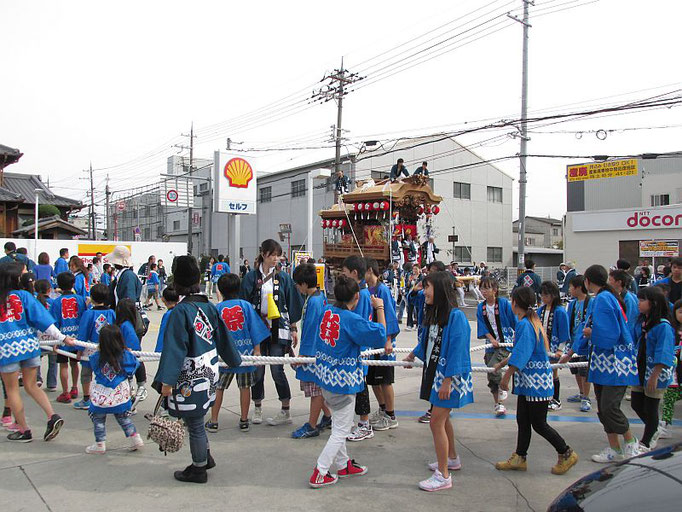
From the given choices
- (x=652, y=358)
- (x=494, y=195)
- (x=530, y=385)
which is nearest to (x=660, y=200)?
(x=494, y=195)

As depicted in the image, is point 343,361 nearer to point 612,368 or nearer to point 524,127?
point 612,368

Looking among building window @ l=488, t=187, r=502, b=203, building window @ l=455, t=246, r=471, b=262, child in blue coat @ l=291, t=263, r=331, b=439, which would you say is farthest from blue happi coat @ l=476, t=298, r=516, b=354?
building window @ l=488, t=187, r=502, b=203

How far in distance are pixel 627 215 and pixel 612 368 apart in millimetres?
27205

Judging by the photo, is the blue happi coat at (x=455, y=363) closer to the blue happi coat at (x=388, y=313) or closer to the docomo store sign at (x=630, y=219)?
the blue happi coat at (x=388, y=313)

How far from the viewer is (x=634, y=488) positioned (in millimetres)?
2375

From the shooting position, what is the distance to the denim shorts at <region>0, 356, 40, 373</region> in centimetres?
473

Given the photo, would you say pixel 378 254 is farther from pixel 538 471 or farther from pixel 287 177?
pixel 287 177

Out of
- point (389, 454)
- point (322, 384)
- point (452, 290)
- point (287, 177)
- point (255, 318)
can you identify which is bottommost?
point (389, 454)

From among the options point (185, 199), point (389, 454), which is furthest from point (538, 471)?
point (185, 199)

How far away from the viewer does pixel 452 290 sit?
406 cm

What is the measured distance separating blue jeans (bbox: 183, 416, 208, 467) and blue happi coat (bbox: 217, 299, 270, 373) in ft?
3.68

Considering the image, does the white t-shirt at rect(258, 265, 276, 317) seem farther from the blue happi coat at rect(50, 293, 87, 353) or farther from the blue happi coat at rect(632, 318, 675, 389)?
the blue happi coat at rect(632, 318, 675, 389)

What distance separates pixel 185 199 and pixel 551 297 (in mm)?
29575

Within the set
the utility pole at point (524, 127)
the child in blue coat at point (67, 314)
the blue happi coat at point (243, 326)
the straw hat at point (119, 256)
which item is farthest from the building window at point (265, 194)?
the blue happi coat at point (243, 326)
